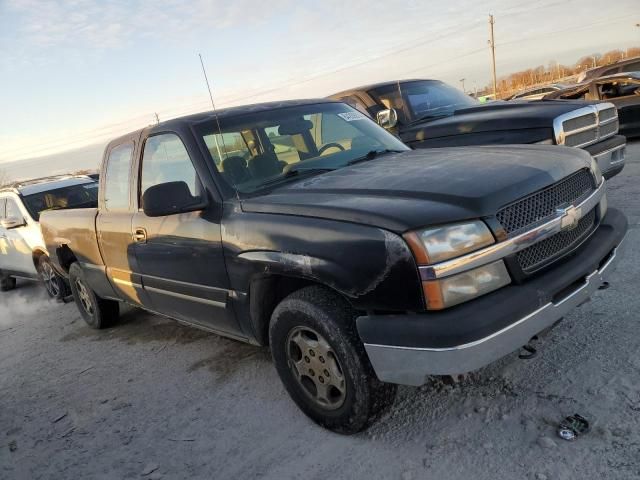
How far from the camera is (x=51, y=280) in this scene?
782 centimetres

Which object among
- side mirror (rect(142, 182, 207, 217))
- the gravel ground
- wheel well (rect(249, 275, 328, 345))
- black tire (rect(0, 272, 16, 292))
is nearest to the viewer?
the gravel ground

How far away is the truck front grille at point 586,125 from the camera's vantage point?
5621mm

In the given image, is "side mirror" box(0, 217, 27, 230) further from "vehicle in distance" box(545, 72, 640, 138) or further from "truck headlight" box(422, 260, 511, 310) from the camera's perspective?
"vehicle in distance" box(545, 72, 640, 138)

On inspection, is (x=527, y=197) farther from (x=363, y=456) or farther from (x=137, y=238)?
(x=137, y=238)

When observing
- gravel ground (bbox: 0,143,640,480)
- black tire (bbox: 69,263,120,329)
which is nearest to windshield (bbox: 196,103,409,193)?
gravel ground (bbox: 0,143,640,480)

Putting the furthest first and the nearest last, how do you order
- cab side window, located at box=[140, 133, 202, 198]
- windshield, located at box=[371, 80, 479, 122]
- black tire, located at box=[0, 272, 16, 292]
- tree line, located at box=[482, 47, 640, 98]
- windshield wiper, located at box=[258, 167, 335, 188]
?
tree line, located at box=[482, 47, 640, 98] < black tire, located at box=[0, 272, 16, 292] < windshield, located at box=[371, 80, 479, 122] < cab side window, located at box=[140, 133, 202, 198] < windshield wiper, located at box=[258, 167, 335, 188]

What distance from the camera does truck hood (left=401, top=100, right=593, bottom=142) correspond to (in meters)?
5.77

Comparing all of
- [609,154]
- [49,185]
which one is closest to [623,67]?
[609,154]

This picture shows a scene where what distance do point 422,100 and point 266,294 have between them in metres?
4.97

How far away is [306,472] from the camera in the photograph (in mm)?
2691

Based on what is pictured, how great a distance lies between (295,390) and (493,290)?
4.26 feet

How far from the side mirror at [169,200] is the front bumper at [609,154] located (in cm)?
451

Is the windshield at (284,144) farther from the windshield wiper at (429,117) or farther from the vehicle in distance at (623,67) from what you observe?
the vehicle in distance at (623,67)

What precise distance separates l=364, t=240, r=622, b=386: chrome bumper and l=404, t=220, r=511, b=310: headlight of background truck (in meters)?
0.20
